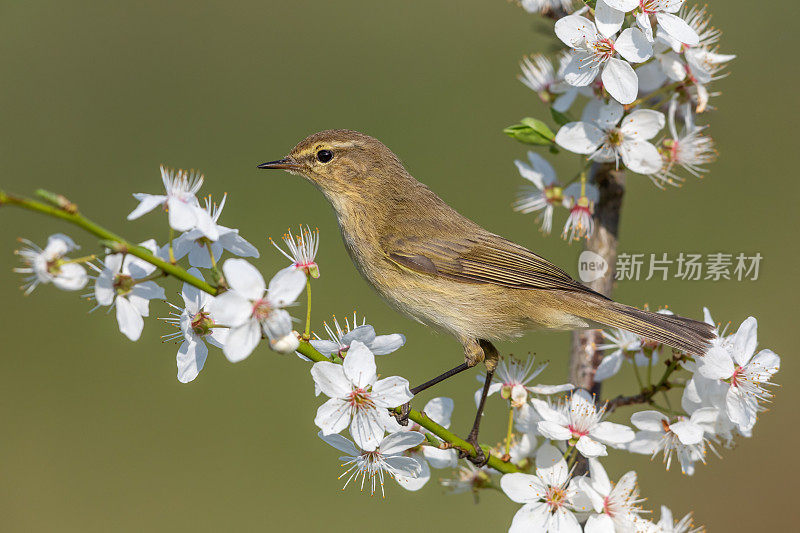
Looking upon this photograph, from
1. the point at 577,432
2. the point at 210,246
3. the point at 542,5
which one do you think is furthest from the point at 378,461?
the point at 542,5

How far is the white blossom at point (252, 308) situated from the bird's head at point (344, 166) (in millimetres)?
1839

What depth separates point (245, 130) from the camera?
8.56 meters

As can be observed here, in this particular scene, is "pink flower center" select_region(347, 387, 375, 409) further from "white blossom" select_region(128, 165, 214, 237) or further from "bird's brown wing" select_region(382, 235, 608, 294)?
"bird's brown wing" select_region(382, 235, 608, 294)

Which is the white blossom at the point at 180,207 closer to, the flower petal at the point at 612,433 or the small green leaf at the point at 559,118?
the flower petal at the point at 612,433

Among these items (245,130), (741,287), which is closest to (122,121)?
(245,130)

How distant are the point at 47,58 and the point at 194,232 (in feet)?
26.9

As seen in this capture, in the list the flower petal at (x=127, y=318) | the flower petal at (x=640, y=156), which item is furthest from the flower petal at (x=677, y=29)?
the flower petal at (x=127, y=318)

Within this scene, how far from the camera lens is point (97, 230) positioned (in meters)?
1.76

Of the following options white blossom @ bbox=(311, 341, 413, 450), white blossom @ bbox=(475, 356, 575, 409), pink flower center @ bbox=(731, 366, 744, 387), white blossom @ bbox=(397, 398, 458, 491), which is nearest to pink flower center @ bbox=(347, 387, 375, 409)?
white blossom @ bbox=(311, 341, 413, 450)

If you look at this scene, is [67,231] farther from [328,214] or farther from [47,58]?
[47,58]

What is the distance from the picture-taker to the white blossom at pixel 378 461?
2315 millimetres

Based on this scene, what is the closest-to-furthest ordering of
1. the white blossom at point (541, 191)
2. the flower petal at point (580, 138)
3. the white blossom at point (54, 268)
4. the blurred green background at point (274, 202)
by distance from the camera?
the white blossom at point (54, 268), the flower petal at point (580, 138), the white blossom at point (541, 191), the blurred green background at point (274, 202)

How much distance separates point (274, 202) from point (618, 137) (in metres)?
5.40

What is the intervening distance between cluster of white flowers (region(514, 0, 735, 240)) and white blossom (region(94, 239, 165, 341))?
5.49ft
